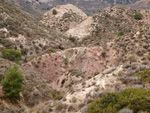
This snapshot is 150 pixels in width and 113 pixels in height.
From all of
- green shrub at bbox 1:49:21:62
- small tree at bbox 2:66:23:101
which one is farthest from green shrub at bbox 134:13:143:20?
small tree at bbox 2:66:23:101

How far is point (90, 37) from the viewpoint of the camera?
198ft

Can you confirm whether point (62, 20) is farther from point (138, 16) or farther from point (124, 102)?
point (124, 102)

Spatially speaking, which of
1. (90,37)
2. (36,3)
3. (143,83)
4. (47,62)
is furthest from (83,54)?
(36,3)

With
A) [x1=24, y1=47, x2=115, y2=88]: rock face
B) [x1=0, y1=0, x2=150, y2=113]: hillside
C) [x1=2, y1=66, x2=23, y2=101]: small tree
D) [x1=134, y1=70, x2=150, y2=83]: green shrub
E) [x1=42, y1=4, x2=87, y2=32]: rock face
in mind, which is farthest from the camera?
[x1=42, y1=4, x2=87, y2=32]: rock face

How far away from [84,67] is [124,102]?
18.8 m

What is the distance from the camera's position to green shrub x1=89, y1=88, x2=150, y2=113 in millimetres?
6980

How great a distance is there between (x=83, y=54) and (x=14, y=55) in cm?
1541

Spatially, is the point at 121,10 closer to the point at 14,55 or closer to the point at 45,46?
the point at 45,46

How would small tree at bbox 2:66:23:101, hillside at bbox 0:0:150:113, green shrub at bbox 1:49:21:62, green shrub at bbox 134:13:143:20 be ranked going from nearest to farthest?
1. hillside at bbox 0:0:150:113
2. small tree at bbox 2:66:23:101
3. green shrub at bbox 1:49:21:62
4. green shrub at bbox 134:13:143:20

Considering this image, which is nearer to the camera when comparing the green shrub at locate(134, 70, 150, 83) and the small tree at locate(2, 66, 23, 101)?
the green shrub at locate(134, 70, 150, 83)

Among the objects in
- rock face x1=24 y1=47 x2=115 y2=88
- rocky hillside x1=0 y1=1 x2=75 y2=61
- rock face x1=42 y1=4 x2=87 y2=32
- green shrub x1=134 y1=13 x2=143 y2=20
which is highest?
rock face x1=42 y1=4 x2=87 y2=32

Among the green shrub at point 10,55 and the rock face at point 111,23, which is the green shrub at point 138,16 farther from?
the green shrub at point 10,55

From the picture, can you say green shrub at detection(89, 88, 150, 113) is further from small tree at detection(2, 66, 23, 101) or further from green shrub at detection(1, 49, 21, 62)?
green shrub at detection(1, 49, 21, 62)

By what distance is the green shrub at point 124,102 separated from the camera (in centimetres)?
698
